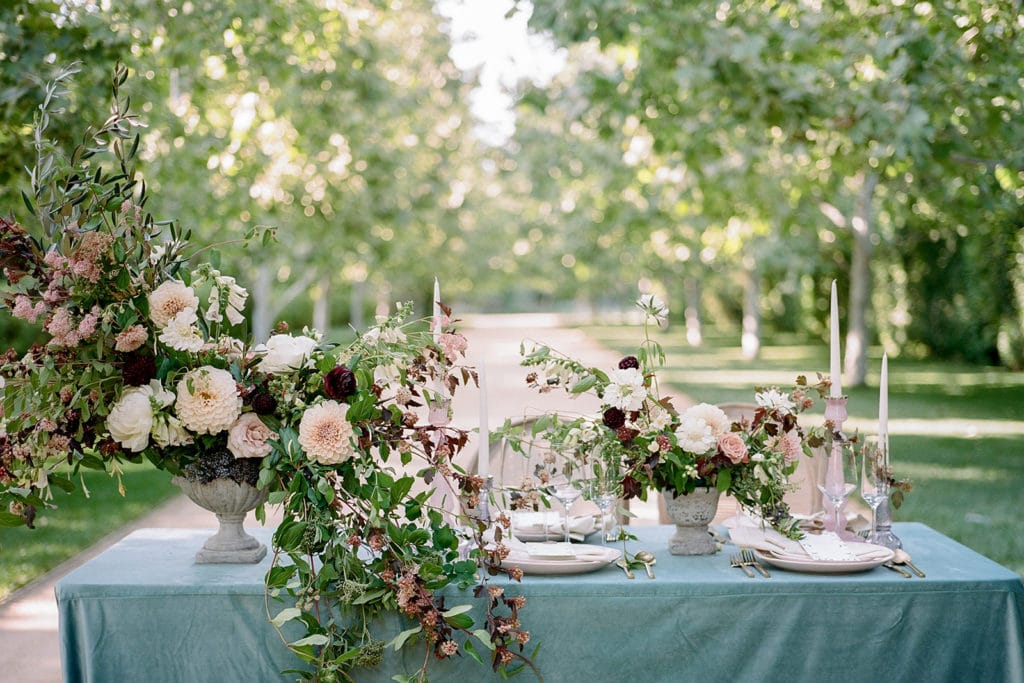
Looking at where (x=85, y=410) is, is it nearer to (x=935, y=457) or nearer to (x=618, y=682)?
(x=618, y=682)

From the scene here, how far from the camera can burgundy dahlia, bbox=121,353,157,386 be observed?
A: 2811mm

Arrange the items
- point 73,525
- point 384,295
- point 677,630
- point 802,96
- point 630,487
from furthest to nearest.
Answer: point 384,295, point 73,525, point 802,96, point 630,487, point 677,630

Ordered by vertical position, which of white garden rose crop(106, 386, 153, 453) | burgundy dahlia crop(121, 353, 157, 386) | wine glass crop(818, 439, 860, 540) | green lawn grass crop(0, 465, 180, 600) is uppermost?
burgundy dahlia crop(121, 353, 157, 386)

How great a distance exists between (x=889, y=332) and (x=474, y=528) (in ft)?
78.0

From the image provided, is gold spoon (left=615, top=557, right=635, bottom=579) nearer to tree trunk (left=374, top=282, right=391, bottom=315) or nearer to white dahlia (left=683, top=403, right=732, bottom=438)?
white dahlia (left=683, top=403, right=732, bottom=438)

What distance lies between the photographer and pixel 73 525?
7828 mm

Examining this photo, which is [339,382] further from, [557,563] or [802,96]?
[802,96]

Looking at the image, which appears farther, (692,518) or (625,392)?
(692,518)

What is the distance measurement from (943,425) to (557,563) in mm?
11068

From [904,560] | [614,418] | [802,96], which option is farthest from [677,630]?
[802,96]

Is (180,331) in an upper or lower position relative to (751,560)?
upper

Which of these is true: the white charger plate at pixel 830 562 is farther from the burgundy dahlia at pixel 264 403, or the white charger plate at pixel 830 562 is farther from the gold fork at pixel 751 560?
the burgundy dahlia at pixel 264 403

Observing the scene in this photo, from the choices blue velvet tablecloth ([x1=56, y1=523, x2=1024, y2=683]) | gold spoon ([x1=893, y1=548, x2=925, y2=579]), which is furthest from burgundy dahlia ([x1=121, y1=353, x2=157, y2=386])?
gold spoon ([x1=893, y1=548, x2=925, y2=579])

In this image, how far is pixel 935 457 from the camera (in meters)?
10.4
